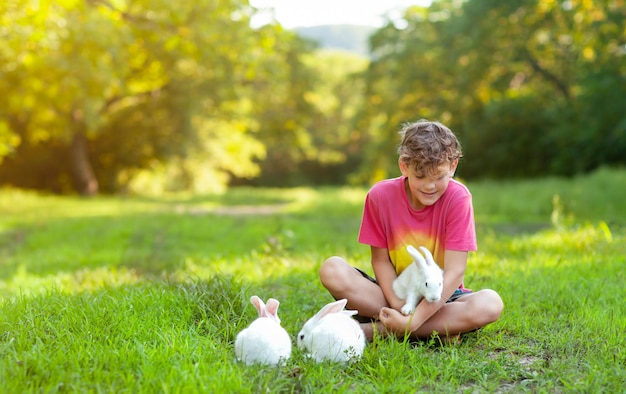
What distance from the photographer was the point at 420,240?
3.75 metres

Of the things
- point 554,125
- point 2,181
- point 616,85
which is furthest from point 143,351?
point 2,181

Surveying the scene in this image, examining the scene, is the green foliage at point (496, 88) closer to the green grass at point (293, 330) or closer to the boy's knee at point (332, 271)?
the green grass at point (293, 330)

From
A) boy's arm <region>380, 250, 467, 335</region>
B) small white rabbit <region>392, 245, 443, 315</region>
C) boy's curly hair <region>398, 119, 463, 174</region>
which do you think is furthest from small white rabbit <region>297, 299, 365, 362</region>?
boy's curly hair <region>398, 119, 463, 174</region>

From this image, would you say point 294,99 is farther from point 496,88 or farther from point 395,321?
point 395,321

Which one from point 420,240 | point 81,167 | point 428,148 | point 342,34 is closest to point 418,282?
point 420,240

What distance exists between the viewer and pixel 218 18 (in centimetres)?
1118

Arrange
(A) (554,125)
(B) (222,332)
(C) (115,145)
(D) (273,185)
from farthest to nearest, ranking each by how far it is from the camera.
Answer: (D) (273,185) → (C) (115,145) → (A) (554,125) → (B) (222,332)

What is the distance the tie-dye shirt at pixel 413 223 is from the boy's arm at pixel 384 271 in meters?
0.03

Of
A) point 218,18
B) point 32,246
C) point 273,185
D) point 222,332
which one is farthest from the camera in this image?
point 273,185

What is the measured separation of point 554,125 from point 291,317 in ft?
66.8

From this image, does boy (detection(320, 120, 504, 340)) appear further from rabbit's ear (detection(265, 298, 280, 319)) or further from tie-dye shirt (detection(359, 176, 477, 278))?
rabbit's ear (detection(265, 298, 280, 319))

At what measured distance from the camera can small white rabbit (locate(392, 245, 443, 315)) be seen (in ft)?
10.8

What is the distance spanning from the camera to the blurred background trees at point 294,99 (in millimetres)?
14961

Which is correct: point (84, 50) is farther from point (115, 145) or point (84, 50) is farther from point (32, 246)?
point (115, 145)
